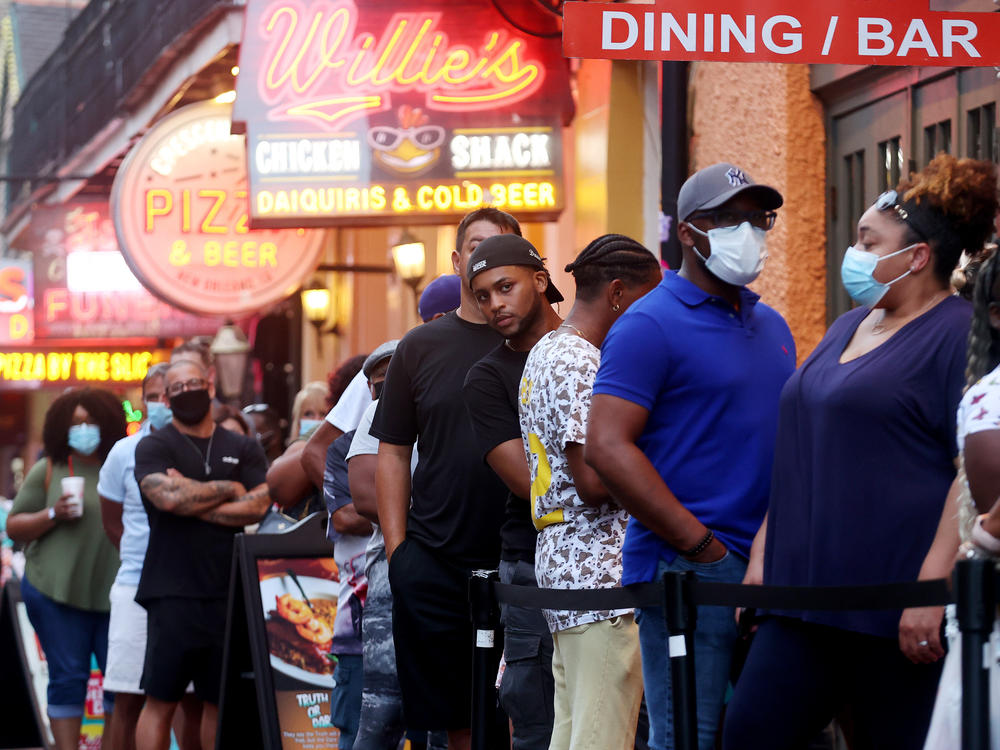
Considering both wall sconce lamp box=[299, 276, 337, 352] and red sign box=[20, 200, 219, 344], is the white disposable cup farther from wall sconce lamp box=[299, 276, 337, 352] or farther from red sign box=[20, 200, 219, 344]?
red sign box=[20, 200, 219, 344]

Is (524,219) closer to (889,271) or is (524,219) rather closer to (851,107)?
(851,107)

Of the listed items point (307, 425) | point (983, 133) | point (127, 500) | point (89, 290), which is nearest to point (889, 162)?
point (983, 133)

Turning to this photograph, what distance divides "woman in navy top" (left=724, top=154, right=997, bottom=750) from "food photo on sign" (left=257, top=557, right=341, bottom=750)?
3.57 meters

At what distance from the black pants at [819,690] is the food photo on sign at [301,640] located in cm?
354

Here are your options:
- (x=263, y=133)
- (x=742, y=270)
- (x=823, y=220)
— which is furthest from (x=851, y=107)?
(x=263, y=133)

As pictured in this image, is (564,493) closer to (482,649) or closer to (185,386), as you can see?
(482,649)

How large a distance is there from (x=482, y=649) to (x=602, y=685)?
0.38 meters

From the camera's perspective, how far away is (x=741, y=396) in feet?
14.0

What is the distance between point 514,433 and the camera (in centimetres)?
493

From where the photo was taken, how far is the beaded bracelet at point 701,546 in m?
4.16

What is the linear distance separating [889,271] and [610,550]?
1145mm

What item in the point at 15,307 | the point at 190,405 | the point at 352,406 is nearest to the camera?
the point at 352,406

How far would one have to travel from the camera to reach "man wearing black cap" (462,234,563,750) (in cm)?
481

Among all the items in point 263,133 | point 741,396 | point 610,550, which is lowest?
point 610,550
